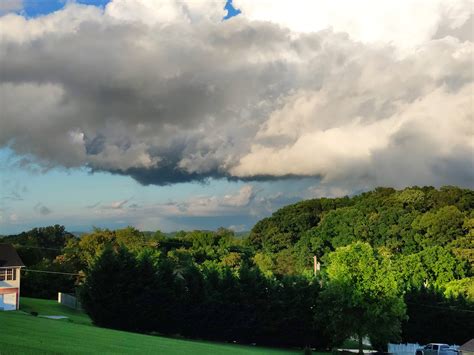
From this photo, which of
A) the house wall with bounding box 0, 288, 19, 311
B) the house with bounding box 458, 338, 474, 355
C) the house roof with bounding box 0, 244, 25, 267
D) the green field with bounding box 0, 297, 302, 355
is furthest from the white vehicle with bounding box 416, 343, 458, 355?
the house roof with bounding box 0, 244, 25, 267

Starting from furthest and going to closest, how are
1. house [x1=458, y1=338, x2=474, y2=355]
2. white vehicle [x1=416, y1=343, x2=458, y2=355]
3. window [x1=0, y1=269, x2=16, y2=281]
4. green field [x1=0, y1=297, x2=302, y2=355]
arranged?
1. window [x1=0, y1=269, x2=16, y2=281]
2. white vehicle [x1=416, y1=343, x2=458, y2=355]
3. house [x1=458, y1=338, x2=474, y2=355]
4. green field [x1=0, y1=297, x2=302, y2=355]

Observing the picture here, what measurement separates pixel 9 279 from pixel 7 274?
479 millimetres

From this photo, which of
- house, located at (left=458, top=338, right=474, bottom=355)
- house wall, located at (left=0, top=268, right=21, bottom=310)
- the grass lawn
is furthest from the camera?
house wall, located at (left=0, top=268, right=21, bottom=310)

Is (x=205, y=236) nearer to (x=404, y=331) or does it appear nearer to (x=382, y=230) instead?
(x=382, y=230)

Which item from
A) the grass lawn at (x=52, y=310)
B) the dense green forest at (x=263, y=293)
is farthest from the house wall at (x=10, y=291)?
the dense green forest at (x=263, y=293)

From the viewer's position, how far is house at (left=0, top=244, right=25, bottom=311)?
174ft

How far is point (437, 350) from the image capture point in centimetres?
5097

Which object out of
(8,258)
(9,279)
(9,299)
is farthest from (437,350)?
(8,258)

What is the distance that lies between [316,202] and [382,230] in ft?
94.1

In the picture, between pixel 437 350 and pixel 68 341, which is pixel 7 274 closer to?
pixel 68 341

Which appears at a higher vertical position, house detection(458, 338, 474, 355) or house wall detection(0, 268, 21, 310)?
house wall detection(0, 268, 21, 310)

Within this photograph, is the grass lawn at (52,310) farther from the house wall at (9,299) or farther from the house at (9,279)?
the house at (9,279)

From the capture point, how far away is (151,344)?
3819 cm

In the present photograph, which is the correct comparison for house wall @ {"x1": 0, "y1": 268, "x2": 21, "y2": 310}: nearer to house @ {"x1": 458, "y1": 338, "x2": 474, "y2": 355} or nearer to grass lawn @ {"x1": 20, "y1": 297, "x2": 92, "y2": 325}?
grass lawn @ {"x1": 20, "y1": 297, "x2": 92, "y2": 325}
